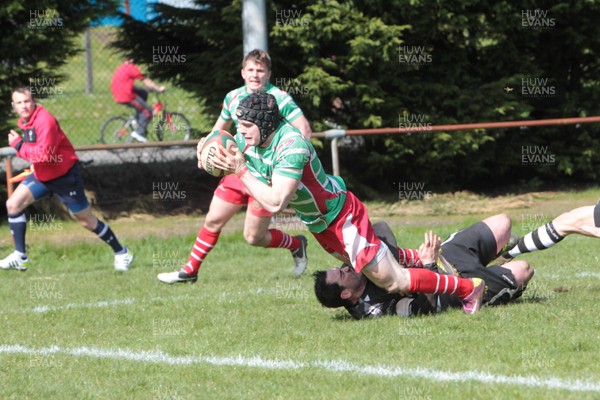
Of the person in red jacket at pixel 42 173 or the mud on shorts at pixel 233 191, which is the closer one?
the mud on shorts at pixel 233 191

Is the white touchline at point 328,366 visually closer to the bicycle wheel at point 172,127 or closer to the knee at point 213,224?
the knee at point 213,224

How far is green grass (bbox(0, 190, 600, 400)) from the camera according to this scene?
18.2ft

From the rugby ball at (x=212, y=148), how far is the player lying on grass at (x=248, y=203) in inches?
69.9

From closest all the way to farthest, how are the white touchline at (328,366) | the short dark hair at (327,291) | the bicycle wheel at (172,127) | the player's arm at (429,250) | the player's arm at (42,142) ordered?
1. the white touchline at (328,366)
2. the short dark hair at (327,291)
3. the player's arm at (429,250)
4. the player's arm at (42,142)
5. the bicycle wheel at (172,127)

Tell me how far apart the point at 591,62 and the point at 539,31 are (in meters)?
1.24

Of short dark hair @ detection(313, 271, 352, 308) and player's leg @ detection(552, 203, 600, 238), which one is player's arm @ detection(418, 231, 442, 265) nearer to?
short dark hair @ detection(313, 271, 352, 308)

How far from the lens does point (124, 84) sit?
68.5 feet

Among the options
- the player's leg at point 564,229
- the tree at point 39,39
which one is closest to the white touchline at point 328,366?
the player's leg at point 564,229

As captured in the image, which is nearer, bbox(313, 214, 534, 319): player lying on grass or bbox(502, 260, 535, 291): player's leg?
bbox(313, 214, 534, 319): player lying on grass

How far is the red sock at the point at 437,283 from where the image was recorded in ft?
22.7

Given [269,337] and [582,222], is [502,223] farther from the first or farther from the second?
[269,337]

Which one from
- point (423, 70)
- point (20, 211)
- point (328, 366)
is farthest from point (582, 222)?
point (423, 70)

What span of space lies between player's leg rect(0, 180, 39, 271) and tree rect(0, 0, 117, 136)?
12.1ft

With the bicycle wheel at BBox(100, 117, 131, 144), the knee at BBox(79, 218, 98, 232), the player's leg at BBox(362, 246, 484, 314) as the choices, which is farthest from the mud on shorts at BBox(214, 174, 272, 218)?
the bicycle wheel at BBox(100, 117, 131, 144)
